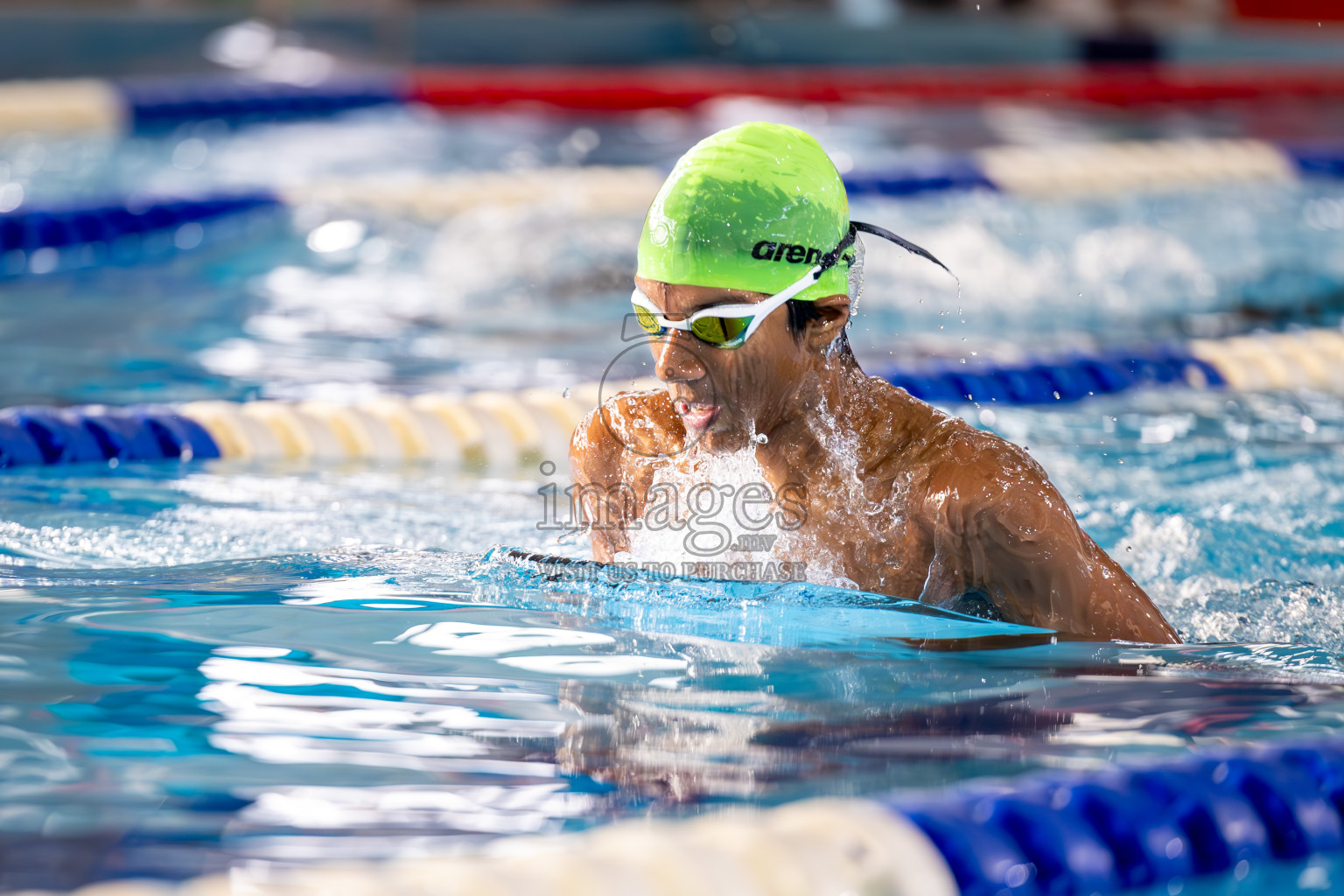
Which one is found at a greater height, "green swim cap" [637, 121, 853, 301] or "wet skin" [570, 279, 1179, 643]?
"green swim cap" [637, 121, 853, 301]

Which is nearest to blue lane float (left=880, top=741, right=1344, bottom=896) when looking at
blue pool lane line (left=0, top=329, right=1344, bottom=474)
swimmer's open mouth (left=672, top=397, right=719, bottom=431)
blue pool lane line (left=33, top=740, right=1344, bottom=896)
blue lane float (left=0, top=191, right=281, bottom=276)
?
blue pool lane line (left=33, top=740, right=1344, bottom=896)

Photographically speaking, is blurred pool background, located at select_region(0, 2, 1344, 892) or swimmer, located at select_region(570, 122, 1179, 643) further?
swimmer, located at select_region(570, 122, 1179, 643)

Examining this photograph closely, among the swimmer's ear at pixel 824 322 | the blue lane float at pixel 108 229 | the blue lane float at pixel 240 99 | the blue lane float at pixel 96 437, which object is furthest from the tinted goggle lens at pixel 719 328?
the blue lane float at pixel 240 99

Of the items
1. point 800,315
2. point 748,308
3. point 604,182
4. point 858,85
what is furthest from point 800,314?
point 858,85

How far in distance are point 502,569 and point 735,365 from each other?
585 mm

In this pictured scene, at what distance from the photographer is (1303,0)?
1329cm

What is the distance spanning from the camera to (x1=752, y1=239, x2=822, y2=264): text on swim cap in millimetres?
1983

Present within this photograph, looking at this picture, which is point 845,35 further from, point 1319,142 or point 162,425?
point 162,425

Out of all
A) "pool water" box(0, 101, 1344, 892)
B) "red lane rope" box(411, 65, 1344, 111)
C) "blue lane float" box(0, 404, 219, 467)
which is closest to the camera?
"pool water" box(0, 101, 1344, 892)

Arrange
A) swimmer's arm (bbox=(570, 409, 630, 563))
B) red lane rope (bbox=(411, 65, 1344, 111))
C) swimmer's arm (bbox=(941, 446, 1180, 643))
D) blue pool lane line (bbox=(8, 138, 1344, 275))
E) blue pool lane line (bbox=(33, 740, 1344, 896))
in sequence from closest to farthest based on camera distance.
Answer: blue pool lane line (bbox=(33, 740, 1344, 896)) → swimmer's arm (bbox=(941, 446, 1180, 643)) → swimmer's arm (bbox=(570, 409, 630, 563)) → blue pool lane line (bbox=(8, 138, 1344, 275)) → red lane rope (bbox=(411, 65, 1344, 111))

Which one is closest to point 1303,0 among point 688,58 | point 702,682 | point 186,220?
point 688,58

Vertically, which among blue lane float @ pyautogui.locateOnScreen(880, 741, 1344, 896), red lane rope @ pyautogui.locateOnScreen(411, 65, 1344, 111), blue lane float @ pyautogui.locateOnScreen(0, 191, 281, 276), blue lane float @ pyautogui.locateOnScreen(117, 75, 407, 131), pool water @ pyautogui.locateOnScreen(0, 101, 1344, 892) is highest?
red lane rope @ pyautogui.locateOnScreen(411, 65, 1344, 111)

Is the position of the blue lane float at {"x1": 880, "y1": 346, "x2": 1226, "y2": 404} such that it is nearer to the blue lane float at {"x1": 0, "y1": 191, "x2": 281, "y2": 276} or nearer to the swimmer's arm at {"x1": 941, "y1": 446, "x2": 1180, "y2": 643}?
the swimmer's arm at {"x1": 941, "y1": 446, "x2": 1180, "y2": 643}

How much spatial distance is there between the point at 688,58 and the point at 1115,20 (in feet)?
13.7
